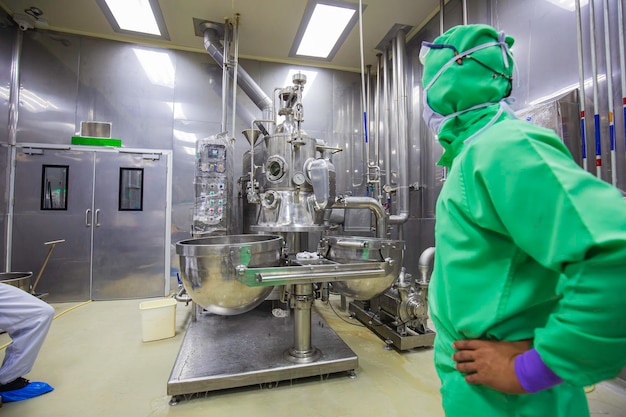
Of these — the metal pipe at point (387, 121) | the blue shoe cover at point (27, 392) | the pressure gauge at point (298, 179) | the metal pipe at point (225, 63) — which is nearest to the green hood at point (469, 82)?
the pressure gauge at point (298, 179)

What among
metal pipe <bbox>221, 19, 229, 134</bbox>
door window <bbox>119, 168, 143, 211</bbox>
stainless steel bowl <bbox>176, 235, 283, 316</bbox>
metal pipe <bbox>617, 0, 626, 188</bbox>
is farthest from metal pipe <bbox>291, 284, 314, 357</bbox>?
door window <bbox>119, 168, 143, 211</bbox>

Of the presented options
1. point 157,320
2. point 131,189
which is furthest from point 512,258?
point 131,189

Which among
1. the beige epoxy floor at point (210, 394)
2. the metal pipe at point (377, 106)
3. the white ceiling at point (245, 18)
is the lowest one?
the beige epoxy floor at point (210, 394)

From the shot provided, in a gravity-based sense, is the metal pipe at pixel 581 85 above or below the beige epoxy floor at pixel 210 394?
above

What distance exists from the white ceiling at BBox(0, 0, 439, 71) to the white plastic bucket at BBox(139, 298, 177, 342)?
3258 mm

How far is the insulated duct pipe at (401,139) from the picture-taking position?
3318mm

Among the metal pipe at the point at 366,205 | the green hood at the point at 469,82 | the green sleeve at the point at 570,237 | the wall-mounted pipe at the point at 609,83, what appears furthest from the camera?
the metal pipe at the point at 366,205

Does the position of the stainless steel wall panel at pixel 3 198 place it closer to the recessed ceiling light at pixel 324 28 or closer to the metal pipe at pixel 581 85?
the recessed ceiling light at pixel 324 28

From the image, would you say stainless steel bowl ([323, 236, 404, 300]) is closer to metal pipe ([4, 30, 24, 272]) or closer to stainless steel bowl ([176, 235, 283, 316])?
stainless steel bowl ([176, 235, 283, 316])

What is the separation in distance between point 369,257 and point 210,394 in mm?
1284

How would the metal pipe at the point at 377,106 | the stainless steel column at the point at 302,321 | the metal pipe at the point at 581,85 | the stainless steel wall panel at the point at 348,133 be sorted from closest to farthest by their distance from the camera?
the metal pipe at the point at 581,85
the stainless steel column at the point at 302,321
the metal pipe at the point at 377,106
the stainless steel wall panel at the point at 348,133

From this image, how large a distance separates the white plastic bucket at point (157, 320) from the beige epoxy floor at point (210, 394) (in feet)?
0.19

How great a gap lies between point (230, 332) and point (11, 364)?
1.27 metres

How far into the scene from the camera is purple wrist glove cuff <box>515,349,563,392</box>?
1.59 feet
